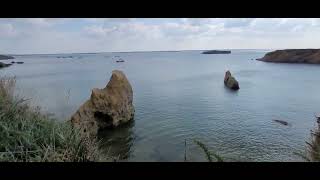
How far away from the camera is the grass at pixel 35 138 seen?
332 centimetres

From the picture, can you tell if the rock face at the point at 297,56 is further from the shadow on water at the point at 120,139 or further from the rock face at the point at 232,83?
the shadow on water at the point at 120,139

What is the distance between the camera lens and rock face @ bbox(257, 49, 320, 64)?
303 ft

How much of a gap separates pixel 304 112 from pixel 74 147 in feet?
88.4

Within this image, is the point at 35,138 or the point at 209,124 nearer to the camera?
the point at 35,138

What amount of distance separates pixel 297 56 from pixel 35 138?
104 meters

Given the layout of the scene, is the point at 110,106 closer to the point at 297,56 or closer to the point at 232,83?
the point at 232,83

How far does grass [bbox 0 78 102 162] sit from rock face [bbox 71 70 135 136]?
51.7 feet

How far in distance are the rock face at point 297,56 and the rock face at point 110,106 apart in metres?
79.3

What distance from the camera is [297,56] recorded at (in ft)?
324

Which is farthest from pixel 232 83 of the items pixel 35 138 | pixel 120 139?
pixel 35 138

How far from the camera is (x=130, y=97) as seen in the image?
83.9 ft

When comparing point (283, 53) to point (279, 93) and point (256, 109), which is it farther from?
point (256, 109)
